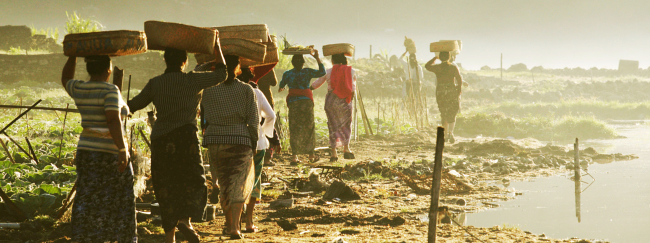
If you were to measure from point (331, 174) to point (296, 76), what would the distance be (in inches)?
62.9

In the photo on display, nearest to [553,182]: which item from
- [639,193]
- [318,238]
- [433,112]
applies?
[639,193]

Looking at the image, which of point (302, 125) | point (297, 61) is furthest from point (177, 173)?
point (302, 125)

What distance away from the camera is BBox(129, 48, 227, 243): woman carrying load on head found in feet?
12.3

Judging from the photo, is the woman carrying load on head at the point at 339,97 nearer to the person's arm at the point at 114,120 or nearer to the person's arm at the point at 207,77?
the person's arm at the point at 207,77

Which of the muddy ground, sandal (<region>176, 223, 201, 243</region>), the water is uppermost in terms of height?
sandal (<region>176, 223, 201, 243</region>)

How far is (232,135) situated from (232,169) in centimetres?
26

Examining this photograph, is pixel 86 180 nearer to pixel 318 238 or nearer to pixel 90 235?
pixel 90 235

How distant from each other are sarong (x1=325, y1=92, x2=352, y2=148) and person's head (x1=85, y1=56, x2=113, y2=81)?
19.3ft

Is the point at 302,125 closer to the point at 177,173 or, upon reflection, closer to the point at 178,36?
the point at 177,173

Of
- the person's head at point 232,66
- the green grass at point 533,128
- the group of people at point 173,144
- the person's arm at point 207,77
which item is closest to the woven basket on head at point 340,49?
the group of people at point 173,144

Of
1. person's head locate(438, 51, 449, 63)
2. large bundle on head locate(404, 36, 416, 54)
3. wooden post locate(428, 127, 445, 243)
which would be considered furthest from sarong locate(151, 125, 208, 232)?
large bundle on head locate(404, 36, 416, 54)

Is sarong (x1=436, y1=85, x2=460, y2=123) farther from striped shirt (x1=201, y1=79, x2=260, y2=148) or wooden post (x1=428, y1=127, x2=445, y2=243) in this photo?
Result: striped shirt (x1=201, y1=79, x2=260, y2=148)

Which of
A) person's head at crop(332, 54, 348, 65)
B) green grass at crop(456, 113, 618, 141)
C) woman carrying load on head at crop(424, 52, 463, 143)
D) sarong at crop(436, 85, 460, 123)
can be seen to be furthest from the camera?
green grass at crop(456, 113, 618, 141)

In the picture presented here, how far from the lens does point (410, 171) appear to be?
8375 millimetres
